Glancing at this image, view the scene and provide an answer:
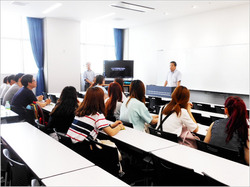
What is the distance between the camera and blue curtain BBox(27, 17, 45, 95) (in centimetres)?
888

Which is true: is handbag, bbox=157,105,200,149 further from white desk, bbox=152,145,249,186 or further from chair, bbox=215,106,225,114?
chair, bbox=215,106,225,114

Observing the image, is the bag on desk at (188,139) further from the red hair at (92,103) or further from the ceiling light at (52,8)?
the ceiling light at (52,8)

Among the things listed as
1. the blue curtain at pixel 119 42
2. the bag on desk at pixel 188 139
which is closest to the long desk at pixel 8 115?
the bag on desk at pixel 188 139

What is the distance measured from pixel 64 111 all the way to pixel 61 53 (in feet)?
21.9

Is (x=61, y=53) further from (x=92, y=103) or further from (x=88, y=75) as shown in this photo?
(x=92, y=103)

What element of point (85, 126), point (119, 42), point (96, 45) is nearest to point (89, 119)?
point (85, 126)

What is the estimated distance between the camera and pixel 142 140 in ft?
8.18

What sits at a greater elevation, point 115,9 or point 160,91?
point 115,9

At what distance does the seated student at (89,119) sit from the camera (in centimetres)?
245

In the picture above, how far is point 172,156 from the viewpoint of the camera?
203 cm

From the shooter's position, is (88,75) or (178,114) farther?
(88,75)

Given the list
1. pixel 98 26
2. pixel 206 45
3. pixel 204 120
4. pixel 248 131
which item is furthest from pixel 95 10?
pixel 248 131

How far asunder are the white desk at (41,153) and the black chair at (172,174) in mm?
549

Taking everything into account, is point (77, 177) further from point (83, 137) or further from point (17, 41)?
point (17, 41)
